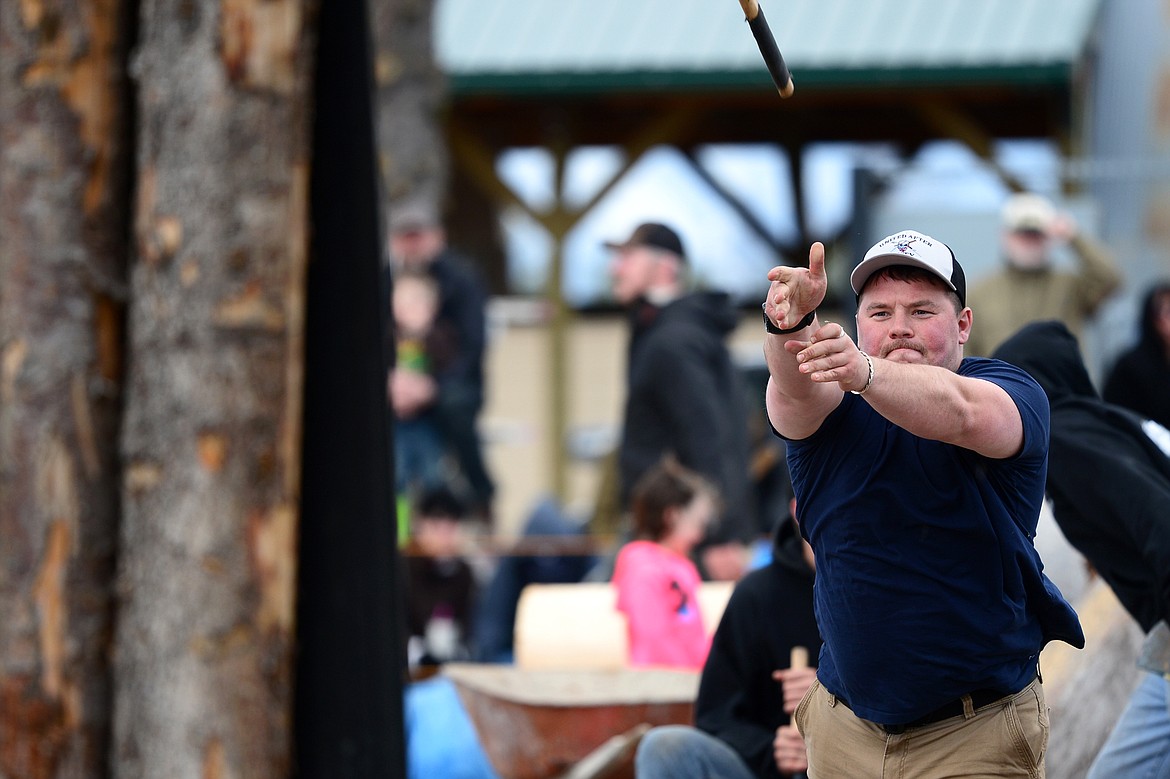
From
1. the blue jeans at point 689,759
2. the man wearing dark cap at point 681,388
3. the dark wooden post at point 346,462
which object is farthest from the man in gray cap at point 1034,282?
the dark wooden post at point 346,462

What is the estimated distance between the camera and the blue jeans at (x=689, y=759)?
406 centimetres

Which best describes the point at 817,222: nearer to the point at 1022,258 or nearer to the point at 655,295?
the point at 1022,258

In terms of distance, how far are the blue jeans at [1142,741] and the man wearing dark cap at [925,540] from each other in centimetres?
99

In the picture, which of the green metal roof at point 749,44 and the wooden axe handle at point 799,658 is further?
the green metal roof at point 749,44

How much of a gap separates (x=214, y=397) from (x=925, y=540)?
2.04m

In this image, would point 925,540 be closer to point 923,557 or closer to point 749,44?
point 923,557

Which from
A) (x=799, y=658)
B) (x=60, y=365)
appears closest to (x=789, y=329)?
(x=799, y=658)

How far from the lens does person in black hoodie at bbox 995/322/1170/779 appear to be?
140 inches

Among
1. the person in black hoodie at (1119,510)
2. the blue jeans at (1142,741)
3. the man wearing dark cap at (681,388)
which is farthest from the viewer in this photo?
the man wearing dark cap at (681,388)

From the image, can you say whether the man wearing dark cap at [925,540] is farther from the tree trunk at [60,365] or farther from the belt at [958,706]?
A: the tree trunk at [60,365]

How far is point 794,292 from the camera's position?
2582mm

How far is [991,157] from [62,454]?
8734 mm

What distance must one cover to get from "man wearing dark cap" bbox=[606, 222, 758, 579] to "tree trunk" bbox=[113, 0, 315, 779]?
8.67ft

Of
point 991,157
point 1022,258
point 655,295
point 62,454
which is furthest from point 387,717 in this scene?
point 991,157
